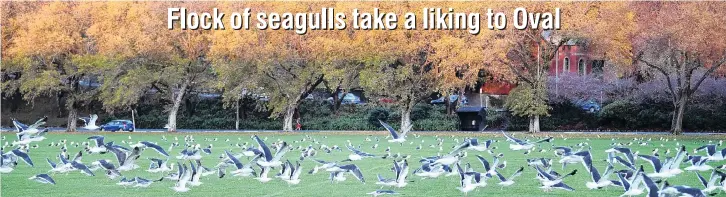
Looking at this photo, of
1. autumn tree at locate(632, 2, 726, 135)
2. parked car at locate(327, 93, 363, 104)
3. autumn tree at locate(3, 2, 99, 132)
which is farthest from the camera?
parked car at locate(327, 93, 363, 104)

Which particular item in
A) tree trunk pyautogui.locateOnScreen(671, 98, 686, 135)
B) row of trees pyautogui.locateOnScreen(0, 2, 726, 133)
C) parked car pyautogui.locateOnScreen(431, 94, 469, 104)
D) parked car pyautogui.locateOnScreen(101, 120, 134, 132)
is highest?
row of trees pyautogui.locateOnScreen(0, 2, 726, 133)

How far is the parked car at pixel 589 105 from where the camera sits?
67.3 metres

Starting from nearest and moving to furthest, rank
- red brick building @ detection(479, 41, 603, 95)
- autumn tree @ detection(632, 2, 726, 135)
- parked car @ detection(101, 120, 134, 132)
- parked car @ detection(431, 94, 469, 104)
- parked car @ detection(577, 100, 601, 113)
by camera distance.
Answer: autumn tree @ detection(632, 2, 726, 135) < parked car @ detection(101, 120, 134, 132) < parked car @ detection(577, 100, 601, 113) < parked car @ detection(431, 94, 469, 104) < red brick building @ detection(479, 41, 603, 95)

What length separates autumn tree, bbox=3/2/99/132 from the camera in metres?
61.1

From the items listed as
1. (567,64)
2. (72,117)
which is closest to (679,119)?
(567,64)

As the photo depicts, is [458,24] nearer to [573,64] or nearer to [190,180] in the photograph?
[573,64]

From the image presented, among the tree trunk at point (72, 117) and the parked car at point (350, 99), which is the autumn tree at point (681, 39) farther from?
the tree trunk at point (72, 117)

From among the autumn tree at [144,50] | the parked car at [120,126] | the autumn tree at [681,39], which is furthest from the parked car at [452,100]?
the parked car at [120,126]

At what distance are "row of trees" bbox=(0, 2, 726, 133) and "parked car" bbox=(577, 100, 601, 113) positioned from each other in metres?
4.40

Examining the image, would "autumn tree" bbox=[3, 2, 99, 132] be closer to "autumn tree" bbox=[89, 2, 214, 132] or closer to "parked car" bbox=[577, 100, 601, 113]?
"autumn tree" bbox=[89, 2, 214, 132]

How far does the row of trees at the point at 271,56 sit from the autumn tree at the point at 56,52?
0.07 meters

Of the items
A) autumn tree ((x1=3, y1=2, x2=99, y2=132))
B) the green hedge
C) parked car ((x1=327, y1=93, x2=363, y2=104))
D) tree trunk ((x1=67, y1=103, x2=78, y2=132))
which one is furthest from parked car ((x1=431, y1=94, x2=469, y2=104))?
tree trunk ((x1=67, y1=103, x2=78, y2=132))

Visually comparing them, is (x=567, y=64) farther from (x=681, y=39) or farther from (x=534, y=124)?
(x=681, y=39)

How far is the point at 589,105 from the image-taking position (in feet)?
227
